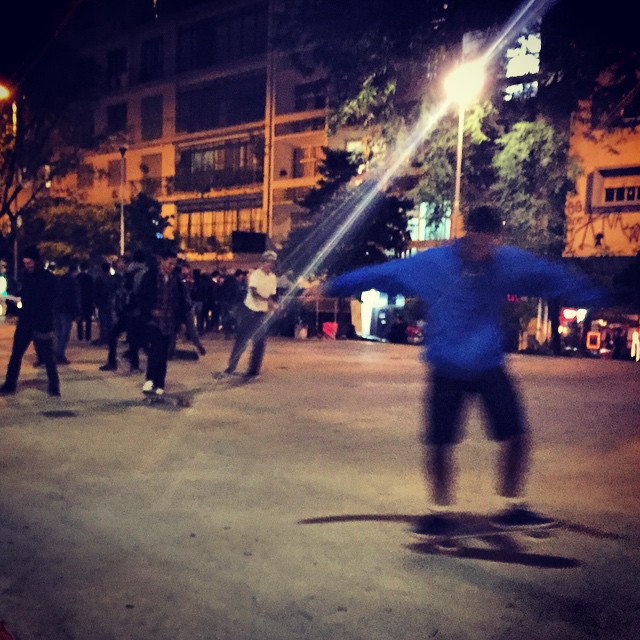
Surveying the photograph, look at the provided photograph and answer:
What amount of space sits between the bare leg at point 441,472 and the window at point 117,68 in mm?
46500

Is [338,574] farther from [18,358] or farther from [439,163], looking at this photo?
[439,163]

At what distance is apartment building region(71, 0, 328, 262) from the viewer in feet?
123

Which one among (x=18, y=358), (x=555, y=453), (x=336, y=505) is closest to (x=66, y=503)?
(x=336, y=505)

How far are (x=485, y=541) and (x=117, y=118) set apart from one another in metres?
47.2

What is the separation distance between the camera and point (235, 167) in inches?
1592

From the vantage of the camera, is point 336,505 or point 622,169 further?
point 622,169

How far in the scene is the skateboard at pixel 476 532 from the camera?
12.6ft

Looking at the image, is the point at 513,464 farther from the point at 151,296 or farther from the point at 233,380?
the point at 233,380

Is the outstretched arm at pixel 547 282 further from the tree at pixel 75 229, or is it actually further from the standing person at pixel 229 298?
the tree at pixel 75 229

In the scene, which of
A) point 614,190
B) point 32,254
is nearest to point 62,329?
point 32,254

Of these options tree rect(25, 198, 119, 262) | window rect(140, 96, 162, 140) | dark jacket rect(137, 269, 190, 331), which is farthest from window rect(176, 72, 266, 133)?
dark jacket rect(137, 269, 190, 331)

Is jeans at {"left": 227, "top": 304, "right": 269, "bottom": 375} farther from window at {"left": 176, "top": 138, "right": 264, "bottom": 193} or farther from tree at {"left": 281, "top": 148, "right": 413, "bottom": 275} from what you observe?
window at {"left": 176, "top": 138, "right": 264, "bottom": 193}

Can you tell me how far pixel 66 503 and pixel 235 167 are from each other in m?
37.6

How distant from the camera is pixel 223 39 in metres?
40.9
